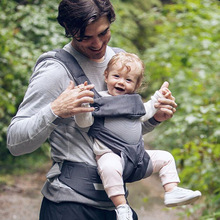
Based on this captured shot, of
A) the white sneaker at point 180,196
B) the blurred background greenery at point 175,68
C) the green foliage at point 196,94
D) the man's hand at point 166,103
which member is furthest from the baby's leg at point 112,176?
the blurred background greenery at point 175,68

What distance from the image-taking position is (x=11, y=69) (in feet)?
18.7

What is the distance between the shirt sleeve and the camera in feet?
6.31

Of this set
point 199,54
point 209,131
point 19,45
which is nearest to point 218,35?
point 199,54

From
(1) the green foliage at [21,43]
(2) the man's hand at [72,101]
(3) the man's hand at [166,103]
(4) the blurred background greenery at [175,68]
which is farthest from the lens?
(1) the green foliage at [21,43]

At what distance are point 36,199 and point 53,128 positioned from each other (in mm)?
3969

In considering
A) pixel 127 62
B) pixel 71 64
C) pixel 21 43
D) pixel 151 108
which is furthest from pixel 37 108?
pixel 21 43

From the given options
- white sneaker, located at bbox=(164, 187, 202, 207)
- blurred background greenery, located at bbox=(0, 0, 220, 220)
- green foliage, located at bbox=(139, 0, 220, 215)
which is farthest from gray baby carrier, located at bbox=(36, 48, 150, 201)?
blurred background greenery, located at bbox=(0, 0, 220, 220)

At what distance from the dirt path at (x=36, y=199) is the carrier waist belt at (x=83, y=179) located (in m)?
2.88

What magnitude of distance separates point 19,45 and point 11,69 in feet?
1.48

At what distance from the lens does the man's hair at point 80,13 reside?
198 centimetres

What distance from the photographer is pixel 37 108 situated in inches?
78.9

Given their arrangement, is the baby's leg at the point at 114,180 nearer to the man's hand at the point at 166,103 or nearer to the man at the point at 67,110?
the man at the point at 67,110

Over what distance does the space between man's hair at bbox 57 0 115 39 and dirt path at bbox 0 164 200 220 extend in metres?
3.25

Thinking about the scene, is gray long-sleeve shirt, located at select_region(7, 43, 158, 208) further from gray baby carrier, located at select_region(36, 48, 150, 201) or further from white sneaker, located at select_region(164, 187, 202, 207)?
white sneaker, located at select_region(164, 187, 202, 207)
